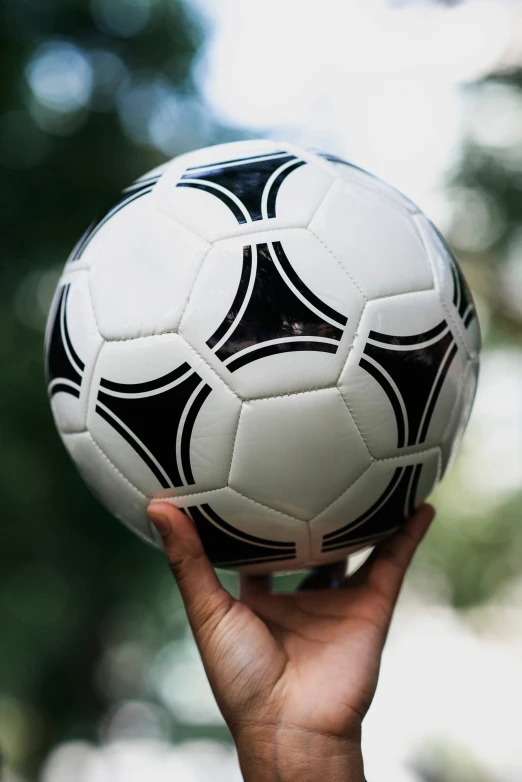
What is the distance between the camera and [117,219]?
52.1 inches

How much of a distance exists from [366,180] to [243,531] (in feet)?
2.33

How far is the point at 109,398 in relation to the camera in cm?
122

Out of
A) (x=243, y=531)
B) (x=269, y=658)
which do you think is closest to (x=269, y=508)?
(x=243, y=531)

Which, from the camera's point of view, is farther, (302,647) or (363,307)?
(302,647)

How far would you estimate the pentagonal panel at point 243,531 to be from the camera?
123 cm

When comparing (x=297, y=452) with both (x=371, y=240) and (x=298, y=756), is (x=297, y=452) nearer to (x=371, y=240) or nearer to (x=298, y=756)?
(x=371, y=240)

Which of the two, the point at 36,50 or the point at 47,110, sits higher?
the point at 36,50

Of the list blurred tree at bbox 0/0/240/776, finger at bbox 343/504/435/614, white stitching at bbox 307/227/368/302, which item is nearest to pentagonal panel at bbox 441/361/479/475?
finger at bbox 343/504/435/614

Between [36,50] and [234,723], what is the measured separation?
4.71 meters

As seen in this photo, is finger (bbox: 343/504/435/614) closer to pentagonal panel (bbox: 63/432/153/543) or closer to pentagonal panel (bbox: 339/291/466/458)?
pentagonal panel (bbox: 339/291/466/458)

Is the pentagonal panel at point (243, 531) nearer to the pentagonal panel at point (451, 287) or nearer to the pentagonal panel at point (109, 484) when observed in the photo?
the pentagonal panel at point (109, 484)

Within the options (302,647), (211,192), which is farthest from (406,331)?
(302,647)

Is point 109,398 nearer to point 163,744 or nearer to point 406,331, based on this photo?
point 406,331

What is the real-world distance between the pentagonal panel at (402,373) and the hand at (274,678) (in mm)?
380
